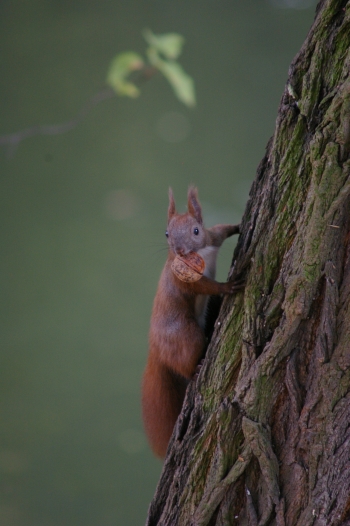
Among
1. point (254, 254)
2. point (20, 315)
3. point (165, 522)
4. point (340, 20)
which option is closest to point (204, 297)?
point (254, 254)

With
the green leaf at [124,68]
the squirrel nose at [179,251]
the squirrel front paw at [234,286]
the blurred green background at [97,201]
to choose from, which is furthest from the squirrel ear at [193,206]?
the blurred green background at [97,201]

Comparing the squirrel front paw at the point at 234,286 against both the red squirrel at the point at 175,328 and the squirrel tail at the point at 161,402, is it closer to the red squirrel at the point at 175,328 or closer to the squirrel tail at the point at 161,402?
the red squirrel at the point at 175,328

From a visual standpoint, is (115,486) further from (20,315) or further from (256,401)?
(256,401)

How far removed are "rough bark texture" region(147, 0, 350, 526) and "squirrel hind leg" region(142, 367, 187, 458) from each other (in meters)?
0.57

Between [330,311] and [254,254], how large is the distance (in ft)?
0.76

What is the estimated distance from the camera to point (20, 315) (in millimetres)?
3666

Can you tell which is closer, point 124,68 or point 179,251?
point 179,251

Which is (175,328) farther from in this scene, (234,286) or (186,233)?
(234,286)

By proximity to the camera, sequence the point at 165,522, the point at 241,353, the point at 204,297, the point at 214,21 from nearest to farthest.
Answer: the point at 241,353
the point at 165,522
the point at 204,297
the point at 214,21

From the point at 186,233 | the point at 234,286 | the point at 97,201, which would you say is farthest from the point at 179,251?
the point at 97,201

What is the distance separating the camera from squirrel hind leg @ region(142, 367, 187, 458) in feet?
6.28

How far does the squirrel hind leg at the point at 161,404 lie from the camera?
1914 millimetres

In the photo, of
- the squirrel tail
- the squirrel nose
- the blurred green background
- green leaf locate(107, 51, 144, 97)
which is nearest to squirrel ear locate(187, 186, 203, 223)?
the squirrel nose

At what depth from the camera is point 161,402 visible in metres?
1.92
